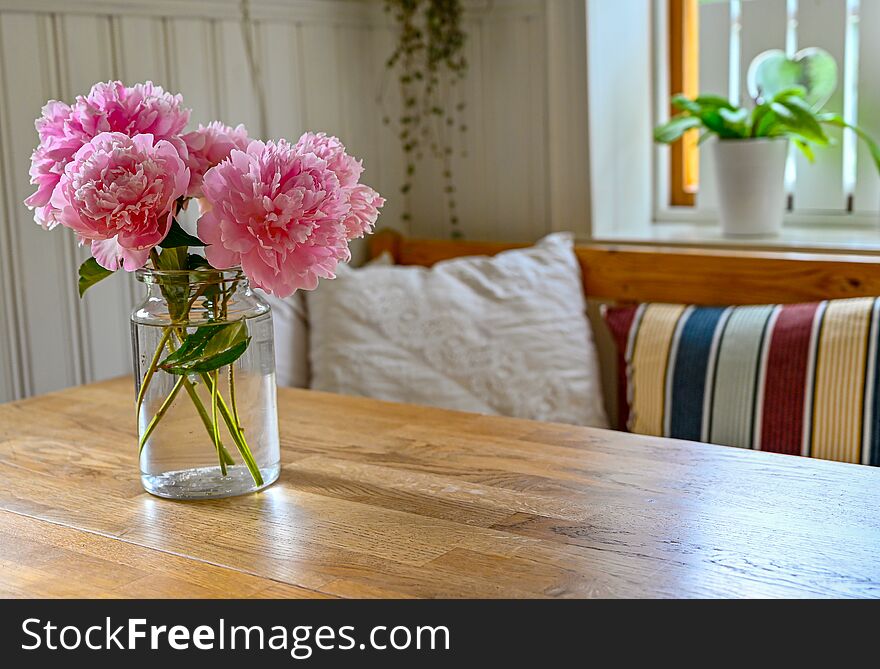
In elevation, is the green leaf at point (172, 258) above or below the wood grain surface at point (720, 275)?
above

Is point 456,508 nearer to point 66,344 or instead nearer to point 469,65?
point 66,344

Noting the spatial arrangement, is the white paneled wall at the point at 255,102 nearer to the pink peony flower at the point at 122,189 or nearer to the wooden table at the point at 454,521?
the wooden table at the point at 454,521

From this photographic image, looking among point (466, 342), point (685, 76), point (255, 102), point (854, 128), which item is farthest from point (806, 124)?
point (255, 102)

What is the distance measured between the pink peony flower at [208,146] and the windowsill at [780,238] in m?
1.28

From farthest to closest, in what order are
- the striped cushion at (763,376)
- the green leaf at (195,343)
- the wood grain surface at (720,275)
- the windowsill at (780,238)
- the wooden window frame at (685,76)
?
1. the wooden window frame at (685,76)
2. the windowsill at (780,238)
3. the wood grain surface at (720,275)
4. the striped cushion at (763,376)
5. the green leaf at (195,343)

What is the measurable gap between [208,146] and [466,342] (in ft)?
3.38

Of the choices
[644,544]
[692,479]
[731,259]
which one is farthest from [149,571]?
[731,259]

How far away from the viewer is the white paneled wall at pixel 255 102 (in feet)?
6.26

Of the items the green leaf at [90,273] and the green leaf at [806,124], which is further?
the green leaf at [806,124]

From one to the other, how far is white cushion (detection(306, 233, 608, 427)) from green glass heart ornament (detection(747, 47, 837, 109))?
61cm

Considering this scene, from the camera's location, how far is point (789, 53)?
7.33 ft

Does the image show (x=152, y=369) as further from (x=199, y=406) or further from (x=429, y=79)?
(x=429, y=79)

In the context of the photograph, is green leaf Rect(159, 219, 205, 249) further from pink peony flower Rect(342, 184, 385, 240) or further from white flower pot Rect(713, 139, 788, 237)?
white flower pot Rect(713, 139, 788, 237)
